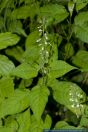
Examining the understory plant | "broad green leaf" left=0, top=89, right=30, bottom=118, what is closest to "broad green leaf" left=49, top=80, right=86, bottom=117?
the understory plant

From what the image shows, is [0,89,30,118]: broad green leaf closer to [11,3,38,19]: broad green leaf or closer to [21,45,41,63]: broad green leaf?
[21,45,41,63]: broad green leaf

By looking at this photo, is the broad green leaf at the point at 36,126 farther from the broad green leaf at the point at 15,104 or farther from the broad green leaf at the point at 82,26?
the broad green leaf at the point at 82,26

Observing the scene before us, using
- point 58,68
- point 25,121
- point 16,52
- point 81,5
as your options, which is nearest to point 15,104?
point 25,121

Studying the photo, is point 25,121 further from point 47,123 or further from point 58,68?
point 58,68

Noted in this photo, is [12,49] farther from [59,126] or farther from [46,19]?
[59,126]

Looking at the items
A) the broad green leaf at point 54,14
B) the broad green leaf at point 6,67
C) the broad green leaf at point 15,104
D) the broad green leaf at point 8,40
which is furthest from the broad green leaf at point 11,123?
the broad green leaf at point 54,14

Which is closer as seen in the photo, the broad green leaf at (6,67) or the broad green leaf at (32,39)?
the broad green leaf at (6,67)
